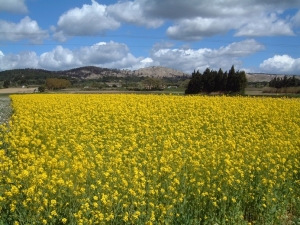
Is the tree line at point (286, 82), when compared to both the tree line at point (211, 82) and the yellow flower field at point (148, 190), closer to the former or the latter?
the tree line at point (211, 82)

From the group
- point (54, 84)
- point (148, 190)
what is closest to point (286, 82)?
point (54, 84)

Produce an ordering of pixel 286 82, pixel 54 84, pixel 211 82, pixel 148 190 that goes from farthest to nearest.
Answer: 1. pixel 54 84
2. pixel 211 82
3. pixel 286 82
4. pixel 148 190

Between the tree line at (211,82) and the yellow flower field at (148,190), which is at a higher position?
the tree line at (211,82)

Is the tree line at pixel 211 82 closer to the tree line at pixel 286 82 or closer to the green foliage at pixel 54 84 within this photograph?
the tree line at pixel 286 82

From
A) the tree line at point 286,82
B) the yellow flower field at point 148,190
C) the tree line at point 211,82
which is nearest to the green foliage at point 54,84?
the tree line at point 211,82

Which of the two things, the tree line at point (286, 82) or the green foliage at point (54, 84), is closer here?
the tree line at point (286, 82)

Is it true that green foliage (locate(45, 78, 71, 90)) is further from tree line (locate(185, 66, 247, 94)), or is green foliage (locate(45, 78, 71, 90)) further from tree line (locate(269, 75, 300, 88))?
tree line (locate(269, 75, 300, 88))

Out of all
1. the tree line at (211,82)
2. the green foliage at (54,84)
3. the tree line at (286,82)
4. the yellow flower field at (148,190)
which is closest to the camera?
the yellow flower field at (148,190)

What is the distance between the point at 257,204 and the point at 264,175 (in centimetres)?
112

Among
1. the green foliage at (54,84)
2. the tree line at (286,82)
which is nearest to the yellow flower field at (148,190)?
the tree line at (286,82)

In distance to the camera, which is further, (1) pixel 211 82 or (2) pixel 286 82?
(1) pixel 211 82

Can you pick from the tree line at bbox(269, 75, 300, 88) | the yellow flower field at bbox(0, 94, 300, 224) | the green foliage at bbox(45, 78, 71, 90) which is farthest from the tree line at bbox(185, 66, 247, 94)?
the yellow flower field at bbox(0, 94, 300, 224)

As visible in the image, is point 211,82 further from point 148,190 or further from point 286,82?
point 148,190

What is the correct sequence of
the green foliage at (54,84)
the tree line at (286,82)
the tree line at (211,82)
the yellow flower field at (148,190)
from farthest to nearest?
the green foliage at (54,84), the tree line at (211,82), the tree line at (286,82), the yellow flower field at (148,190)
